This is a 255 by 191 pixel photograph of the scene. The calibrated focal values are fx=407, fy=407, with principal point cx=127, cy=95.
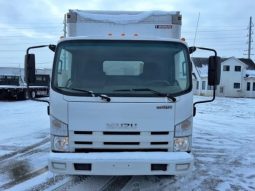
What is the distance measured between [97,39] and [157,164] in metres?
2.08

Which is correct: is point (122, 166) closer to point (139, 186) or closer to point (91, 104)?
point (91, 104)

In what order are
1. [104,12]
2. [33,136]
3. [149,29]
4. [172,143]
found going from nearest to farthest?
1. [172,143]
2. [149,29]
3. [104,12]
4. [33,136]

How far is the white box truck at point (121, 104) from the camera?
562cm

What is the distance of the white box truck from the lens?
18.5 ft

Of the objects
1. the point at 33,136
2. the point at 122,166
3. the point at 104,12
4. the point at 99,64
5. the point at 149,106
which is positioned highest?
the point at 104,12

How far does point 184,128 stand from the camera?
5988mm

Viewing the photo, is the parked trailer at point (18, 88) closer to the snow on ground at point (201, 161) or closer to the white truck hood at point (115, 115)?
the snow on ground at point (201, 161)

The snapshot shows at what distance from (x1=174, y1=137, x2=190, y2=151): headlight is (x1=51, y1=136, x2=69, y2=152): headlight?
158 cm

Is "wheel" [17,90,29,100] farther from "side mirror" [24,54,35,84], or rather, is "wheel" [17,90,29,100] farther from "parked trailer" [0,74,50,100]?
"side mirror" [24,54,35,84]

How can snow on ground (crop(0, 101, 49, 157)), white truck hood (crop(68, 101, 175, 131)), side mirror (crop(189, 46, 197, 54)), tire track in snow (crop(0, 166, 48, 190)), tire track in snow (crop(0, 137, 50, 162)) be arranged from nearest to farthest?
white truck hood (crop(68, 101, 175, 131)) < side mirror (crop(189, 46, 197, 54)) < tire track in snow (crop(0, 166, 48, 190)) < tire track in snow (crop(0, 137, 50, 162)) < snow on ground (crop(0, 101, 49, 157))

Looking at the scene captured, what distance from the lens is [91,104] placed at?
19.0 feet

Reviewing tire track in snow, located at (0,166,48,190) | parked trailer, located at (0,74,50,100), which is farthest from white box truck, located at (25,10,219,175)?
parked trailer, located at (0,74,50,100)

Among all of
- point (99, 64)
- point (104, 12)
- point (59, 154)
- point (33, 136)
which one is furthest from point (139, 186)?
point (33, 136)

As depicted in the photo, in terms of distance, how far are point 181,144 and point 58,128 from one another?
5.94 ft
